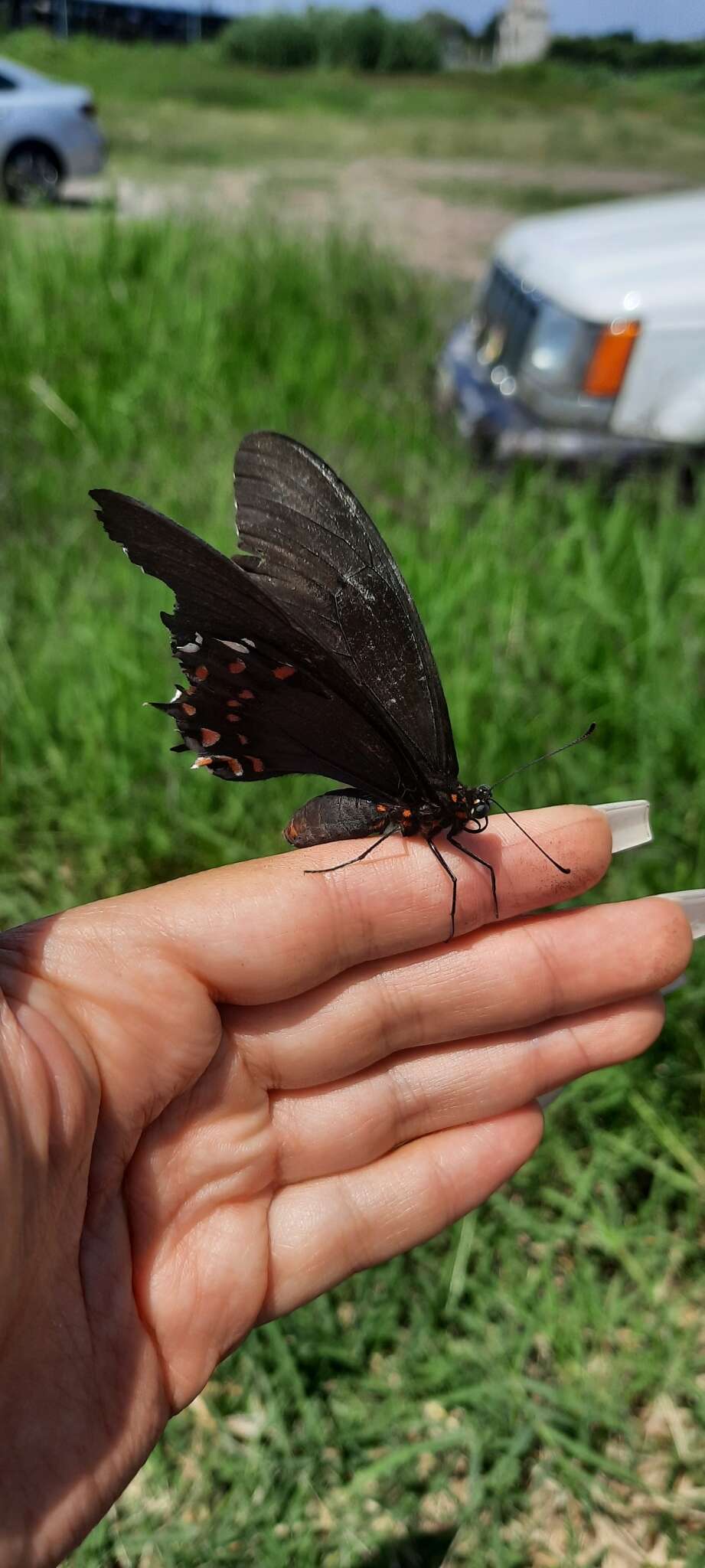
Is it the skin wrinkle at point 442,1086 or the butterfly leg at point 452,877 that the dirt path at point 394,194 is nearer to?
the butterfly leg at point 452,877

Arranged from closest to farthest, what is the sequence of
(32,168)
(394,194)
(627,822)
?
(627,822) < (394,194) < (32,168)

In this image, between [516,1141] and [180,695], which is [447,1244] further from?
[180,695]

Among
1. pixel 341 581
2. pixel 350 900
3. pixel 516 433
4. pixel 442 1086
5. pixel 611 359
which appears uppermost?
pixel 341 581

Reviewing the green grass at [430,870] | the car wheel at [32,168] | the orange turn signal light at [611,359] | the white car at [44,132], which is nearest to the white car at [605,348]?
the orange turn signal light at [611,359]

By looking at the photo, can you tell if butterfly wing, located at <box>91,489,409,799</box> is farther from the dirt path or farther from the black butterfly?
the dirt path

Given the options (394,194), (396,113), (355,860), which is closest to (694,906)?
(355,860)

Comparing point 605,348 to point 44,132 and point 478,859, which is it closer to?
point 478,859
